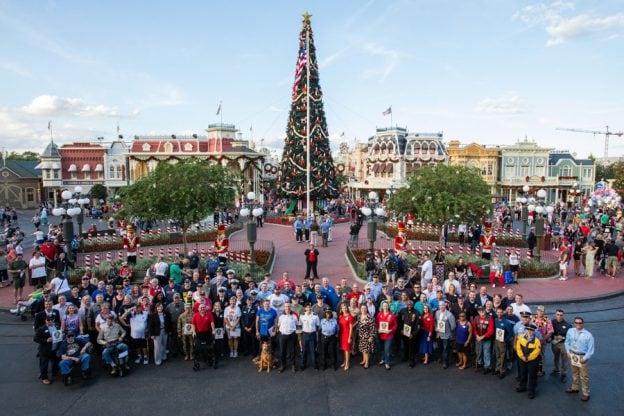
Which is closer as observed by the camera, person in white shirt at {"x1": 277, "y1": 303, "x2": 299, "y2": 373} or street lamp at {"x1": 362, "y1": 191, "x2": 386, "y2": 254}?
person in white shirt at {"x1": 277, "y1": 303, "x2": 299, "y2": 373}

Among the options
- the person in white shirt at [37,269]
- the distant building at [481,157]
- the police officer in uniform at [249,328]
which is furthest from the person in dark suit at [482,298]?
the distant building at [481,157]

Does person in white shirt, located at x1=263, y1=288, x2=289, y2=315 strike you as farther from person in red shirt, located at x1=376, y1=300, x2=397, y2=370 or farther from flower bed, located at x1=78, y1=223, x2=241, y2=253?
flower bed, located at x1=78, y1=223, x2=241, y2=253

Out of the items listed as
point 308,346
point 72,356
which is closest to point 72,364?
point 72,356

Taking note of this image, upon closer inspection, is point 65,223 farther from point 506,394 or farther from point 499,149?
point 499,149

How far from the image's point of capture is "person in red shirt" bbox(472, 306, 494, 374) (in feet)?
28.6

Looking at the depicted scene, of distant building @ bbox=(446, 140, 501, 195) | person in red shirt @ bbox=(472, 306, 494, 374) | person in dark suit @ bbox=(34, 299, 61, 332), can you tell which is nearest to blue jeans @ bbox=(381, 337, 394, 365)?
person in red shirt @ bbox=(472, 306, 494, 374)

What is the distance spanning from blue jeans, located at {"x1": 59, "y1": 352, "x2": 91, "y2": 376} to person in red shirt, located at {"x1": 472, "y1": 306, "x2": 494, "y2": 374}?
25.1 ft

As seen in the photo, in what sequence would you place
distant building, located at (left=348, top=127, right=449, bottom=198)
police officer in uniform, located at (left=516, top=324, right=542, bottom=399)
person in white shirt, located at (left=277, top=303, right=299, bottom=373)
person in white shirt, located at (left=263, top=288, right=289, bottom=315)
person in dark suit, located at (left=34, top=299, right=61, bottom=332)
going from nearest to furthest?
police officer in uniform, located at (left=516, top=324, right=542, bottom=399)
person in dark suit, located at (left=34, top=299, right=61, bottom=332)
person in white shirt, located at (left=277, top=303, right=299, bottom=373)
person in white shirt, located at (left=263, top=288, right=289, bottom=315)
distant building, located at (left=348, top=127, right=449, bottom=198)

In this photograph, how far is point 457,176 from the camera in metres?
19.0

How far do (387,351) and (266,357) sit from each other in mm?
2509

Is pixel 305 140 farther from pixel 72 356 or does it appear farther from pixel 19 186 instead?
pixel 19 186

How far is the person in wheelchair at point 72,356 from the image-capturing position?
8.42m

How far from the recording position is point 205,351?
30.9ft

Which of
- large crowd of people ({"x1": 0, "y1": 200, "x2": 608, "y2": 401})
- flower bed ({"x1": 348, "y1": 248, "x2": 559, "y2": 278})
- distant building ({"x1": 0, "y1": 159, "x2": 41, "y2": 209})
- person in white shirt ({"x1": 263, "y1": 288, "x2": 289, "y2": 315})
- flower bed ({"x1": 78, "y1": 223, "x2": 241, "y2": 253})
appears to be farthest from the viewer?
distant building ({"x1": 0, "y1": 159, "x2": 41, "y2": 209})
